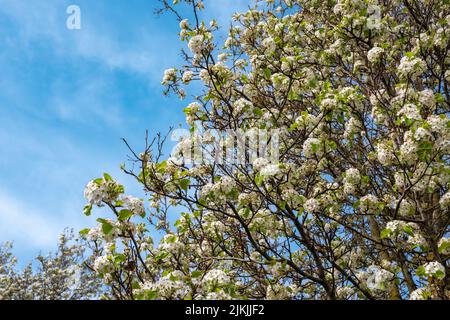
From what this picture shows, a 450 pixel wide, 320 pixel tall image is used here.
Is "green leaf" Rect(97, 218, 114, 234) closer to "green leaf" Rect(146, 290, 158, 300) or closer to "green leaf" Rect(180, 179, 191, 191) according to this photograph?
"green leaf" Rect(146, 290, 158, 300)

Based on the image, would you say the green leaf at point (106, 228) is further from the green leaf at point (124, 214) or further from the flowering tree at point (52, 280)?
the flowering tree at point (52, 280)

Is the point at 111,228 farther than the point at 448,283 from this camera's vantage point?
No

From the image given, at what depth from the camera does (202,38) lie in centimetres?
674

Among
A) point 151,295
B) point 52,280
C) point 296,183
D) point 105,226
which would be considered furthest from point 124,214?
point 52,280

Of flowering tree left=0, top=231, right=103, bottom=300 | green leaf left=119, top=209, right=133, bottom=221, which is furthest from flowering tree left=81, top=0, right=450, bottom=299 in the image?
flowering tree left=0, top=231, right=103, bottom=300

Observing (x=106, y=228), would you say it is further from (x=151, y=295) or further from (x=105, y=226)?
(x=151, y=295)

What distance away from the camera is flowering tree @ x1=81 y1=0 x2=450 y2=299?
498 cm

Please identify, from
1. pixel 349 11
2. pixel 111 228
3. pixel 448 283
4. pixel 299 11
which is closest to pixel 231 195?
pixel 111 228

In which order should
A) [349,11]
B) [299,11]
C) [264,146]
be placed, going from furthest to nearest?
1. [299,11]
2. [349,11]
3. [264,146]

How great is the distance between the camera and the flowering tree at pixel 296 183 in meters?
4.98

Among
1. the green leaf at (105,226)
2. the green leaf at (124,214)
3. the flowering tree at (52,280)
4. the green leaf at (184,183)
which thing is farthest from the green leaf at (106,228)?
the flowering tree at (52,280)

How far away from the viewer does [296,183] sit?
23.3 ft
